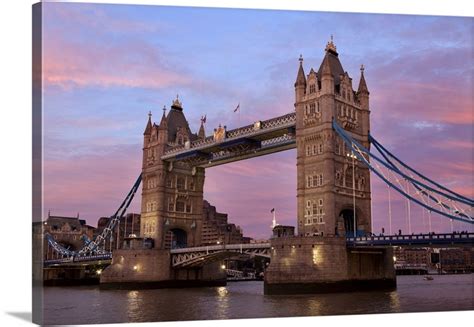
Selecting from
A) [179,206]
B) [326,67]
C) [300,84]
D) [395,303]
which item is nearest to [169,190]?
[179,206]

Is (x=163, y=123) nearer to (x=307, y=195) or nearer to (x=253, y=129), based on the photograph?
(x=253, y=129)

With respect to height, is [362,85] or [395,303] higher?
[362,85]

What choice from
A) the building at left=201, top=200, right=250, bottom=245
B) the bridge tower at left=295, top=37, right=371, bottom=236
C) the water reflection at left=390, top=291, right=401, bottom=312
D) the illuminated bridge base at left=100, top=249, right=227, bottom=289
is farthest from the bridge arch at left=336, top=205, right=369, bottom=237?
the building at left=201, top=200, right=250, bottom=245

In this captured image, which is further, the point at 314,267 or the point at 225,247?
the point at 225,247

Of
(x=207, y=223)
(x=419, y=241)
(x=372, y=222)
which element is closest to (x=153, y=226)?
(x=372, y=222)

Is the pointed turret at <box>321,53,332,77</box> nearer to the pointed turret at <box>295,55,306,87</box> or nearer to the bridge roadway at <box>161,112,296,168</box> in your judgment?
the pointed turret at <box>295,55,306,87</box>

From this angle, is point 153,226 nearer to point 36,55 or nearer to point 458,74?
point 458,74

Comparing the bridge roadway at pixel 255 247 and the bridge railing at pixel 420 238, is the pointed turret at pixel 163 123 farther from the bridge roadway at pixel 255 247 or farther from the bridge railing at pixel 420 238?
the bridge railing at pixel 420 238
